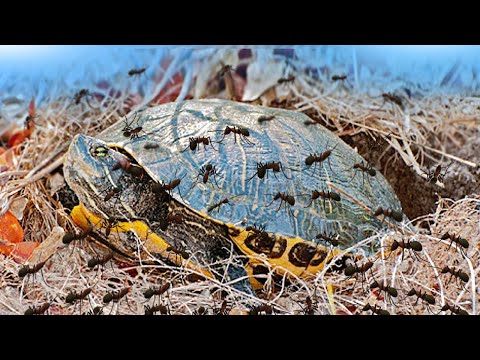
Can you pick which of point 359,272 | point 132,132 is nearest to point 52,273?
point 132,132

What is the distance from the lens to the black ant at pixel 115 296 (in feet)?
6.97

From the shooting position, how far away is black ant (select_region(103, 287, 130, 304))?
212 cm

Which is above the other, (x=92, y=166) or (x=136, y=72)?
(x=136, y=72)

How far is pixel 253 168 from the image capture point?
2.37 meters

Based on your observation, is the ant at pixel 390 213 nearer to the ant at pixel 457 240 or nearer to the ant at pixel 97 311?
the ant at pixel 457 240

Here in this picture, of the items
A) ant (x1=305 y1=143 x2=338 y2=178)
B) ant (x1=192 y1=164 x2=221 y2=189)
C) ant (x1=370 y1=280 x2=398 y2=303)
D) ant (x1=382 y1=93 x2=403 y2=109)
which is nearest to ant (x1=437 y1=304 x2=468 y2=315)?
ant (x1=370 y1=280 x2=398 y2=303)

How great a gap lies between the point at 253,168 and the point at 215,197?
202 millimetres

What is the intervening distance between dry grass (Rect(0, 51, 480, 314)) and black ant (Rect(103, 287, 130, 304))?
0.03m

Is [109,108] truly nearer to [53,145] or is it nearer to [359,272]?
[53,145]

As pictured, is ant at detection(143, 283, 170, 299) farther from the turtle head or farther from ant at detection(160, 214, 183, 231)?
the turtle head

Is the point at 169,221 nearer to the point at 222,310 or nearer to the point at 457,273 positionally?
the point at 222,310

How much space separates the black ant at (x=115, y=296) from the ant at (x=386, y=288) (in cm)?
88

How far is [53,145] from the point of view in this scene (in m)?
2.65

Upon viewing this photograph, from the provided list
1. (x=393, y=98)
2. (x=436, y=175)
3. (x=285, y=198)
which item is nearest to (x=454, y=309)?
(x=436, y=175)
